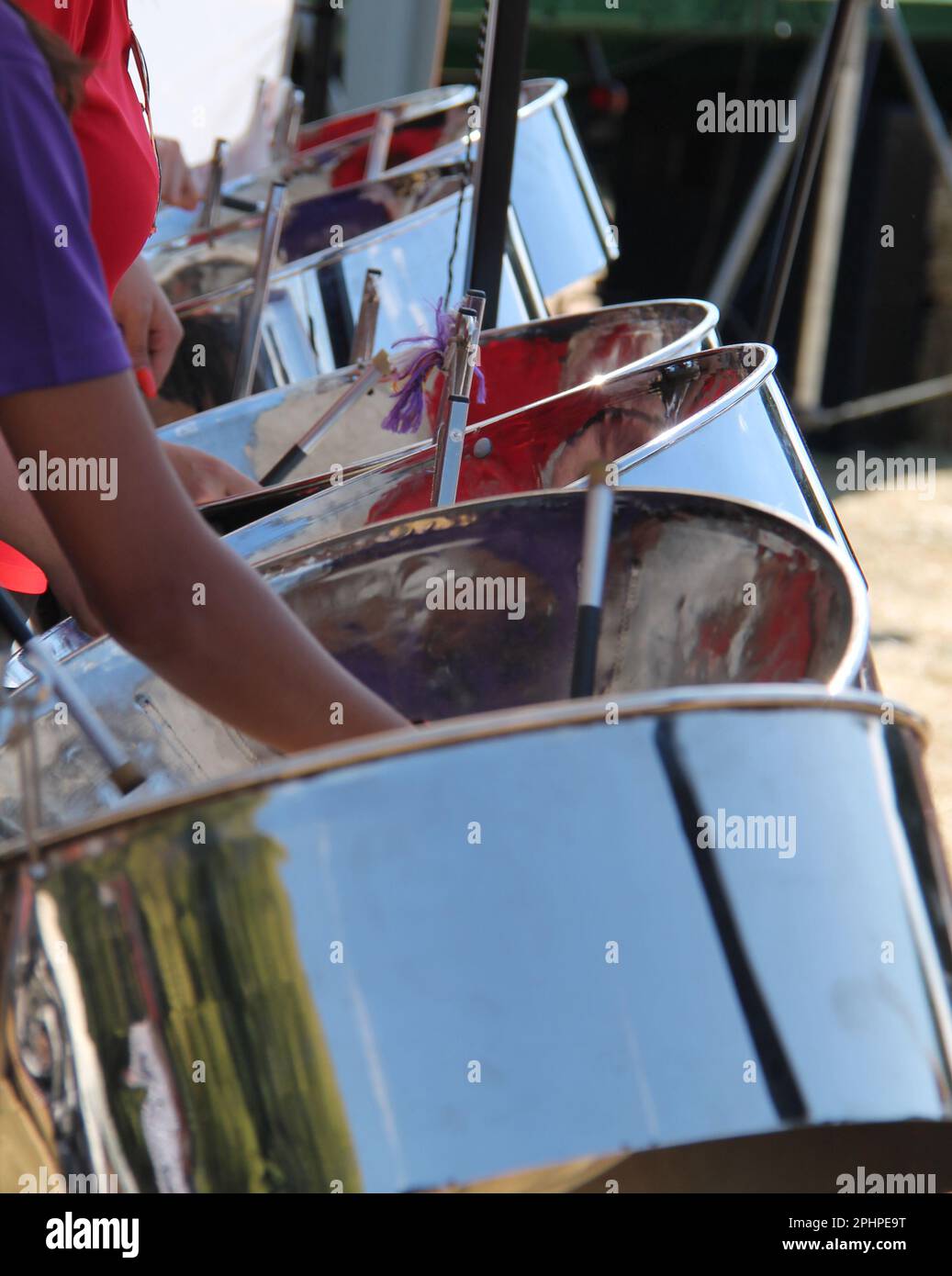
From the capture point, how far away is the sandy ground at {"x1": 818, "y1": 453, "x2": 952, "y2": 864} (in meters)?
2.92

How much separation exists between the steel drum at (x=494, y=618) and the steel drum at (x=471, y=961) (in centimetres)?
23

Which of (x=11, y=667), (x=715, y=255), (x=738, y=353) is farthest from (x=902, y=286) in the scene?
(x=11, y=667)

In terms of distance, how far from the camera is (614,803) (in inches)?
23.2

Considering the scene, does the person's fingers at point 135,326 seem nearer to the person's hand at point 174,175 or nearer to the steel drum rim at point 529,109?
the steel drum rim at point 529,109

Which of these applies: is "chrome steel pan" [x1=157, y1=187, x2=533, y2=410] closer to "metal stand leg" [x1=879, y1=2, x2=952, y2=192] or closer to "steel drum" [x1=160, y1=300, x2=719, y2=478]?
"steel drum" [x1=160, y1=300, x2=719, y2=478]

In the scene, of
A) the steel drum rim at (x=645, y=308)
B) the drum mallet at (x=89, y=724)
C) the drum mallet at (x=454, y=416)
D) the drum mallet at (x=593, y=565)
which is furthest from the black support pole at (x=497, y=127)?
the drum mallet at (x=89, y=724)

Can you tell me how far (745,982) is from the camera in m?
0.58

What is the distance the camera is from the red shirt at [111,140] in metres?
0.89

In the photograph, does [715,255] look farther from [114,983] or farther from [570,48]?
[114,983]

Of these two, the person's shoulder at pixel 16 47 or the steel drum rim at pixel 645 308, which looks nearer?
the person's shoulder at pixel 16 47

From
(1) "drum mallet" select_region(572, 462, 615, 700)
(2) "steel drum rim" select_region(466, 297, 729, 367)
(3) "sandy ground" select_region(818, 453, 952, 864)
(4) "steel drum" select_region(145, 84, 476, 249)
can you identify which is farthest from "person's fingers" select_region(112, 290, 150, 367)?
(3) "sandy ground" select_region(818, 453, 952, 864)

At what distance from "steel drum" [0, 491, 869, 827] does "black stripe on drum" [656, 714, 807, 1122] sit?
228mm

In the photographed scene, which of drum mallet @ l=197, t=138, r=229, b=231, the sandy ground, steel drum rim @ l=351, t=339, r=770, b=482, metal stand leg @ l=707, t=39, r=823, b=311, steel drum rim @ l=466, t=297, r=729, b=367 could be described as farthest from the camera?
metal stand leg @ l=707, t=39, r=823, b=311

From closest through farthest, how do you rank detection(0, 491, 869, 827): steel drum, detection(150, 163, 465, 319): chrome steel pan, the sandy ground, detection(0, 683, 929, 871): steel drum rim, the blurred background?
1. detection(0, 683, 929, 871): steel drum rim
2. detection(0, 491, 869, 827): steel drum
3. detection(150, 163, 465, 319): chrome steel pan
4. the sandy ground
5. the blurred background
